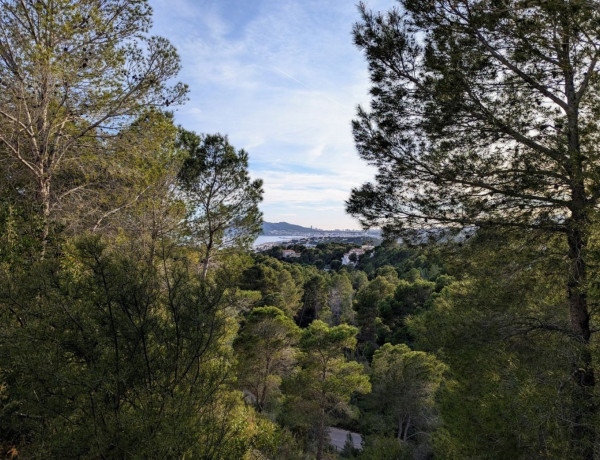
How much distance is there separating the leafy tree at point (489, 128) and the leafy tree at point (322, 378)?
7.42 metres

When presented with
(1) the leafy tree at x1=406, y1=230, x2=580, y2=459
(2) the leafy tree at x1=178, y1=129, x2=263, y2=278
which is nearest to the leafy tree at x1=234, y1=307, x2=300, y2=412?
(2) the leafy tree at x1=178, y1=129, x2=263, y2=278

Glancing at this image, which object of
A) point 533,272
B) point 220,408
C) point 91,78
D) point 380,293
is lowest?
point 380,293

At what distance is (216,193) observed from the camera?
9656 mm

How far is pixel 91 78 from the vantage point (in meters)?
4.96

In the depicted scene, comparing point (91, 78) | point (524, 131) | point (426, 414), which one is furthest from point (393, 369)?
point (91, 78)

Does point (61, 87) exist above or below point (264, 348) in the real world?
above

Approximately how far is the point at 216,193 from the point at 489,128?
7.35 m

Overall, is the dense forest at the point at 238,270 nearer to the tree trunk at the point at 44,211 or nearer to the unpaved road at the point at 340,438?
the tree trunk at the point at 44,211

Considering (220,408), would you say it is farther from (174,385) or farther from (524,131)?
(524,131)

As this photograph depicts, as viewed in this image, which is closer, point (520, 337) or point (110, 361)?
point (110, 361)

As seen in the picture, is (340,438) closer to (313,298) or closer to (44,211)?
(313,298)

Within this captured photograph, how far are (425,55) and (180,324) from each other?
4.30 metres

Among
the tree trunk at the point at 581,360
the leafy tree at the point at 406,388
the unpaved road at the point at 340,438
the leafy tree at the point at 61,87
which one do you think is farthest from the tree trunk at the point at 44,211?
the unpaved road at the point at 340,438

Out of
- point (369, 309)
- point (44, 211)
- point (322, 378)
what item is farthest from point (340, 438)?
point (44, 211)
